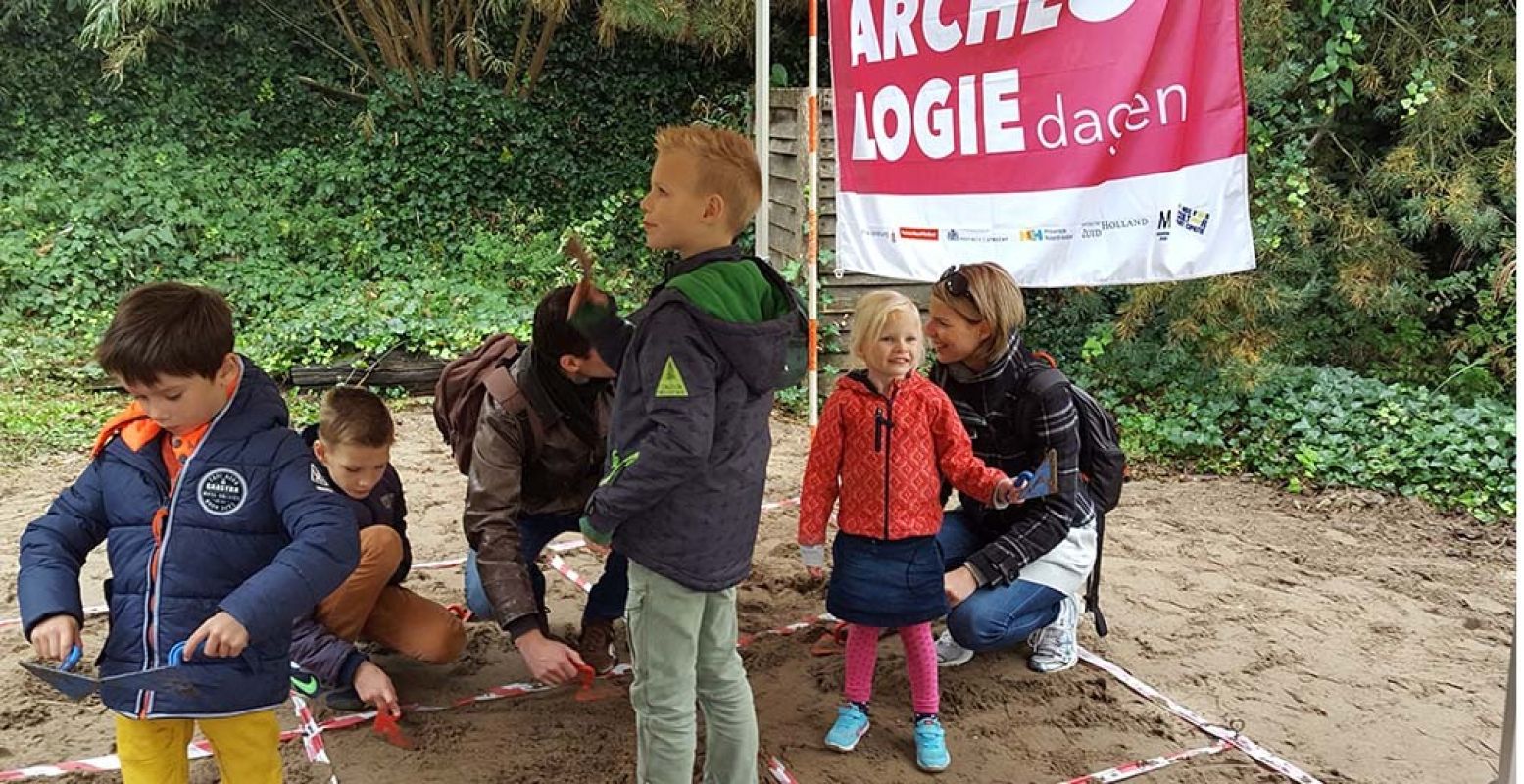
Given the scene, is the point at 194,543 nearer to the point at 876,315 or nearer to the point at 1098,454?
the point at 876,315

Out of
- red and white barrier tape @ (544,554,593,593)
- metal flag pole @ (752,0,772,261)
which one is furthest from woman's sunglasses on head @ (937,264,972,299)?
red and white barrier tape @ (544,554,593,593)

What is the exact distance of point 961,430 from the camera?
3.12 metres

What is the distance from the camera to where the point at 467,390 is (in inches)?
133

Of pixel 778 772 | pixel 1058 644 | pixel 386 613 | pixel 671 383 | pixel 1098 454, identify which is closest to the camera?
pixel 671 383

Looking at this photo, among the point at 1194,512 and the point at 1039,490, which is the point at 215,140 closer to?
the point at 1194,512

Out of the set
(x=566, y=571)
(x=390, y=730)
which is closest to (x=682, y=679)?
(x=390, y=730)

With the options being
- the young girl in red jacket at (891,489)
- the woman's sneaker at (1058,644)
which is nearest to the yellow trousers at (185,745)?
the young girl in red jacket at (891,489)

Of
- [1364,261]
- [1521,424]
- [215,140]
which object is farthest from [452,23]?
[1521,424]

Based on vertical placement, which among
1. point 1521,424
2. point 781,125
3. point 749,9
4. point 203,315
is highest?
point 749,9

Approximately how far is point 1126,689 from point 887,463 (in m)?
1.14

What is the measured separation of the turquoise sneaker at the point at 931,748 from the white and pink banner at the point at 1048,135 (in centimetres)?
147

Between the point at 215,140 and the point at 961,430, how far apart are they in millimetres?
9948

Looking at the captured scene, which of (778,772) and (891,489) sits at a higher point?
(891,489)

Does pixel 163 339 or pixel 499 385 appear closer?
pixel 163 339
